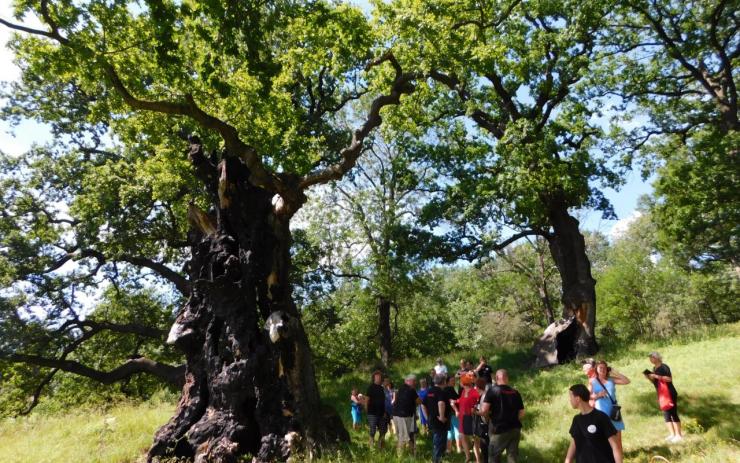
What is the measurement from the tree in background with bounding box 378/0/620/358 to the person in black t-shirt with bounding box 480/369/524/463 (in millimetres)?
10366

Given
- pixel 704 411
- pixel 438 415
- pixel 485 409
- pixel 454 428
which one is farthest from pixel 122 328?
pixel 704 411

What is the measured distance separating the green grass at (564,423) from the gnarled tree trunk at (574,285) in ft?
3.53

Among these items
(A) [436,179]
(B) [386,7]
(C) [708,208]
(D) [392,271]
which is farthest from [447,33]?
(C) [708,208]

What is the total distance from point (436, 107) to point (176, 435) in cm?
1698

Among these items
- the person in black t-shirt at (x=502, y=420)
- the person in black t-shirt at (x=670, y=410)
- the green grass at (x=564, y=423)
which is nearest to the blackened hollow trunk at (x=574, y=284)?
the green grass at (x=564, y=423)

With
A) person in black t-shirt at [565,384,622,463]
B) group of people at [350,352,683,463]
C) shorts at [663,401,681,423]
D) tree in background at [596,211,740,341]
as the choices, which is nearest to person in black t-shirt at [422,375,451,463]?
group of people at [350,352,683,463]

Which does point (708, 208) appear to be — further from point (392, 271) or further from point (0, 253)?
point (0, 253)

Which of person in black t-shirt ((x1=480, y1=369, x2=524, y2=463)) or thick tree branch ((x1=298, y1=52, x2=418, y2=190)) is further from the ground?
thick tree branch ((x1=298, y1=52, x2=418, y2=190))

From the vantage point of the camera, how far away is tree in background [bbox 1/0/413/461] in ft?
25.5

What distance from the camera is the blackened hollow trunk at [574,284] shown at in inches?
696

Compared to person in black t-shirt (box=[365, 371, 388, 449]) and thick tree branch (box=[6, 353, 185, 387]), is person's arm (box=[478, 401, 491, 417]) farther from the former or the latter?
thick tree branch (box=[6, 353, 185, 387])

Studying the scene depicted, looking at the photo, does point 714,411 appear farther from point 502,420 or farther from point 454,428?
point 502,420

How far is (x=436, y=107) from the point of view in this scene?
20.9 m

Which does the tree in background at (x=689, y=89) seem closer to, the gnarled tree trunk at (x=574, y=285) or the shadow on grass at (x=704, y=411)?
the gnarled tree trunk at (x=574, y=285)
